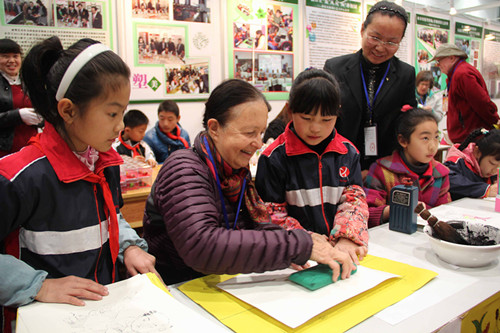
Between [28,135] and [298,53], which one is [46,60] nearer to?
[28,135]

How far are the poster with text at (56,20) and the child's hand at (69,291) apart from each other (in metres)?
2.64

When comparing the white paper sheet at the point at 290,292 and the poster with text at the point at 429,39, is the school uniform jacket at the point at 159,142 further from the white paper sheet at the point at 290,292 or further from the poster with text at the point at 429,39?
the poster with text at the point at 429,39

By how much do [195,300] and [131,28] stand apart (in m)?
3.26

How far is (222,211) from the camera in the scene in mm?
1110

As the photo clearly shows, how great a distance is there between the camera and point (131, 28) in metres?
3.54

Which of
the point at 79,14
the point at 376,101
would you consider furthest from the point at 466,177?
the point at 79,14

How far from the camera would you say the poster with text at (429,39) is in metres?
5.88

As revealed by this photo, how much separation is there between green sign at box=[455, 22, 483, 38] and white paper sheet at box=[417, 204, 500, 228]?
5.82 metres

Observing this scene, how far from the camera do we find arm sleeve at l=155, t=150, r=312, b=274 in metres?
0.89

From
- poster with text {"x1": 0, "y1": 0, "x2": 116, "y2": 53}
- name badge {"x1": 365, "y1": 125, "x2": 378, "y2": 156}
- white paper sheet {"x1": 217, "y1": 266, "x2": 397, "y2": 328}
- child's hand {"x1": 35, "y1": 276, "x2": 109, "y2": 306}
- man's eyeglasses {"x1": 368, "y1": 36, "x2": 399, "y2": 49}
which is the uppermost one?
poster with text {"x1": 0, "y1": 0, "x2": 116, "y2": 53}

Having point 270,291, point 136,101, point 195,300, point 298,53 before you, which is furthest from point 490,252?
point 298,53

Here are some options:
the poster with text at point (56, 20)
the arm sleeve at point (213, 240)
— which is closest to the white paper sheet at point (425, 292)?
the arm sleeve at point (213, 240)

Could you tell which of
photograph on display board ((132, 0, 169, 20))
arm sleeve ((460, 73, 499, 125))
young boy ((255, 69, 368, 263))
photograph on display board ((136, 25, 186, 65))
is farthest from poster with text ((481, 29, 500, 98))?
young boy ((255, 69, 368, 263))

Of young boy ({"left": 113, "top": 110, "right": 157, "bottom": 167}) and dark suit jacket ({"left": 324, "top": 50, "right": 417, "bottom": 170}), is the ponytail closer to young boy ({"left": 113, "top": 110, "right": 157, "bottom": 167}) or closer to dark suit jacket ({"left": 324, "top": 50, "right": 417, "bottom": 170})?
dark suit jacket ({"left": 324, "top": 50, "right": 417, "bottom": 170})
